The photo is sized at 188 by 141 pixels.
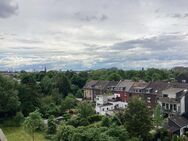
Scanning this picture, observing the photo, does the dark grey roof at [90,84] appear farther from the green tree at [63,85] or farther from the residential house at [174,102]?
the residential house at [174,102]

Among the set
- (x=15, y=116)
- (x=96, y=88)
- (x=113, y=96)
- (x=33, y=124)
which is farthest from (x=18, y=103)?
(x=96, y=88)

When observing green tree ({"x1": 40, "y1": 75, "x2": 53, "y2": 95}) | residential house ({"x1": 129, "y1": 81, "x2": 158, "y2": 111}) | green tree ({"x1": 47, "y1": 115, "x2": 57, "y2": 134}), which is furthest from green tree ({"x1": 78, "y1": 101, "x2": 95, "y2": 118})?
green tree ({"x1": 40, "y1": 75, "x2": 53, "y2": 95})

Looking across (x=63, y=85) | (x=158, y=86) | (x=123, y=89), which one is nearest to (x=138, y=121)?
(x=158, y=86)

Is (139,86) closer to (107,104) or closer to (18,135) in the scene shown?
(107,104)

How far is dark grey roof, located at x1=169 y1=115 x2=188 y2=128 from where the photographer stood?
46.0 m

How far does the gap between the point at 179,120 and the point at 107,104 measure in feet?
63.2

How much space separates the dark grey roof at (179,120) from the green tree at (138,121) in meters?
7.23

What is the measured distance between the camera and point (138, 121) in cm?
3938

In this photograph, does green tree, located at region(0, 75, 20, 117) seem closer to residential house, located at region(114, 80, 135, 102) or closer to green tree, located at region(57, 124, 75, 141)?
green tree, located at region(57, 124, 75, 141)

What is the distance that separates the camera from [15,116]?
56.8 meters

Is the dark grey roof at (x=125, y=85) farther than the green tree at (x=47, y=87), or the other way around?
the green tree at (x=47, y=87)

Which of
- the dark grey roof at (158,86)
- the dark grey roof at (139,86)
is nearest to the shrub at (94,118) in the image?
the dark grey roof at (158,86)

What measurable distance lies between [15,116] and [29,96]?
5.47m

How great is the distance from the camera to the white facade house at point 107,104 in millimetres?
60938
